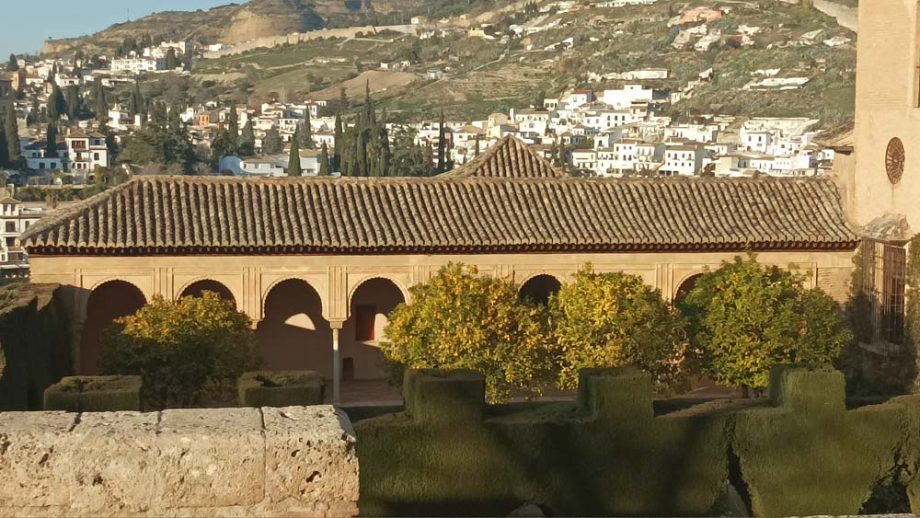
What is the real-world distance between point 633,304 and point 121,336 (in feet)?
26.5

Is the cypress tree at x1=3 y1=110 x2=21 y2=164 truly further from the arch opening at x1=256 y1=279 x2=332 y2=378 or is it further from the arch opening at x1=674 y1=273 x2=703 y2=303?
the arch opening at x1=674 y1=273 x2=703 y2=303

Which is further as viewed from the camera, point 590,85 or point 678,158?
point 590,85

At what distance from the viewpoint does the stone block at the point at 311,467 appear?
618 centimetres

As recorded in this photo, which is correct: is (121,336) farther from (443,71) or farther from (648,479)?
(443,71)

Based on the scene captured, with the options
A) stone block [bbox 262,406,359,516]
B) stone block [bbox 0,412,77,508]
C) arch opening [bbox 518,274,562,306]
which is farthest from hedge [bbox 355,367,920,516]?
arch opening [bbox 518,274,562,306]

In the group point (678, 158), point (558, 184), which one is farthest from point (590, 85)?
point (558, 184)

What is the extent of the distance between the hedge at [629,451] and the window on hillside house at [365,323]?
499 inches

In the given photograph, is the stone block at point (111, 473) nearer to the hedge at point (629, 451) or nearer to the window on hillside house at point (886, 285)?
the hedge at point (629, 451)

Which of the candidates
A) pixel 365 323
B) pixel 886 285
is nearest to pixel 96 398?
pixel 365 323

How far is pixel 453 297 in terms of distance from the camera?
23.0 metres

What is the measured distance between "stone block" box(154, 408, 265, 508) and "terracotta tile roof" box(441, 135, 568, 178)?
23843 millimetres

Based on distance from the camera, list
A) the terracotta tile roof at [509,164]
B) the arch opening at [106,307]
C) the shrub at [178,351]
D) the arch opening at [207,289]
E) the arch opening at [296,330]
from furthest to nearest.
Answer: the terracotta tile roof at [509,164]
the arch opening at [296,330]
the arch opening at [106,307]
the arch opening at [207,289]
the shrub at [178,351]

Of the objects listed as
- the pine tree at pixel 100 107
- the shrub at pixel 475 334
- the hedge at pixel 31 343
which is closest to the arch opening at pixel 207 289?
the hedge at pixel 31 343

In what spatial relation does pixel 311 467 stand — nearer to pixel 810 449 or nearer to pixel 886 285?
pixel 810 449
